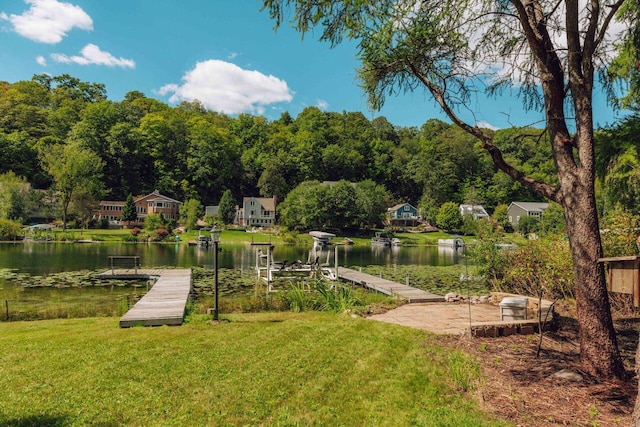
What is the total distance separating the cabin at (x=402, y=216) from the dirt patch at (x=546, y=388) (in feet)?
266

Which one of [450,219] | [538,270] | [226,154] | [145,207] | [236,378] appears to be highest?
[226,154]

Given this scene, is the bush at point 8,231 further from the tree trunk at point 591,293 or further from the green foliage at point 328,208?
the tree trunk at point 591,293

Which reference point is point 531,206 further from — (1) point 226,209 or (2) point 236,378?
(2) point 236,378

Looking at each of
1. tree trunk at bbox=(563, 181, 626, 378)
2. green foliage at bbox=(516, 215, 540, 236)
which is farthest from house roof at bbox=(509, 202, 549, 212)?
tree trunk at bbox=(563, 181, 626, 378)

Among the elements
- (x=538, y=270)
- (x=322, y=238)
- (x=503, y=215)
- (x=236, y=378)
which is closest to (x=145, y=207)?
(x=503, y=215)

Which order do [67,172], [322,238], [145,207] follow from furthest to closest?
[145,207]
[67,172]
[322,238]

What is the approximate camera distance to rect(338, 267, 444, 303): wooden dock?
13.3 m

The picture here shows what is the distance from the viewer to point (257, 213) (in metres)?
81.4

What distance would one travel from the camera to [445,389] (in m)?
5.12

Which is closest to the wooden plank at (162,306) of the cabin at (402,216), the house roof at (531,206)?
the cabin at (402,216)

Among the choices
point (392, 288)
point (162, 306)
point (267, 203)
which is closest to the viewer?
point (162, 306)

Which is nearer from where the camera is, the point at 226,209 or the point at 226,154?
the point at 226,209

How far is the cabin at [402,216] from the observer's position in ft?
287

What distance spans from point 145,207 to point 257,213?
21.3 m
